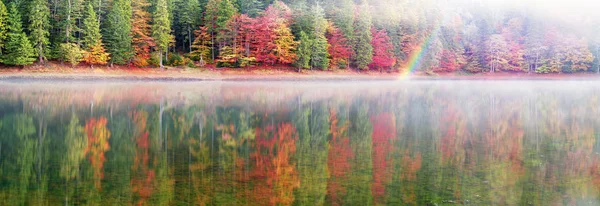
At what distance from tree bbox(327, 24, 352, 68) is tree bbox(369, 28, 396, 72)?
4.25 metres

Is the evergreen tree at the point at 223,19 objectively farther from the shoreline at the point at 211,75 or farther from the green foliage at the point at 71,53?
the green foliage at the point at 71,53

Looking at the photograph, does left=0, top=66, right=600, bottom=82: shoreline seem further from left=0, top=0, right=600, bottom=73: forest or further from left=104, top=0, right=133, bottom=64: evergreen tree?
left=104, top=0, right=133, bottom=64: evergreen tree

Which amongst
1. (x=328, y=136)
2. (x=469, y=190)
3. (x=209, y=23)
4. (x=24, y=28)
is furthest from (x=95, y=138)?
(x=209, y=23)

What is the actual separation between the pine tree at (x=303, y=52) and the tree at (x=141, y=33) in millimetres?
16110

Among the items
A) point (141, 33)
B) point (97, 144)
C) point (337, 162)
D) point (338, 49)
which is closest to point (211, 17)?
point (141, 33)

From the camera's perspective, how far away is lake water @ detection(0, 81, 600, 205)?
30.1 ft

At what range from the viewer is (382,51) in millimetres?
72375

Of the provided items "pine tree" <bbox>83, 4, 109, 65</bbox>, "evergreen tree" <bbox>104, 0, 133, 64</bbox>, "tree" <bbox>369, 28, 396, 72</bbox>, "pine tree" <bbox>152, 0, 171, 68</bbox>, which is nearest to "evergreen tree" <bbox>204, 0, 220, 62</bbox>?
"pine tree" <bbox>152, 0, 171, 68</bbox>

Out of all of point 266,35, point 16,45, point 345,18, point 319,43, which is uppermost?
point 345,18

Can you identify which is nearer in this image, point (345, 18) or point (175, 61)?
point (175, 61)

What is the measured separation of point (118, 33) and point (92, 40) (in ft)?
9.70

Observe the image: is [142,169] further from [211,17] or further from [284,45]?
[211,17]

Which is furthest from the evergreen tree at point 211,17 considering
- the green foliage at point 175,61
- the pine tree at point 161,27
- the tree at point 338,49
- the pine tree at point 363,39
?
the pine tree at point 363,39

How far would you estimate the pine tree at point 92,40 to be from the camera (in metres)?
54.6
